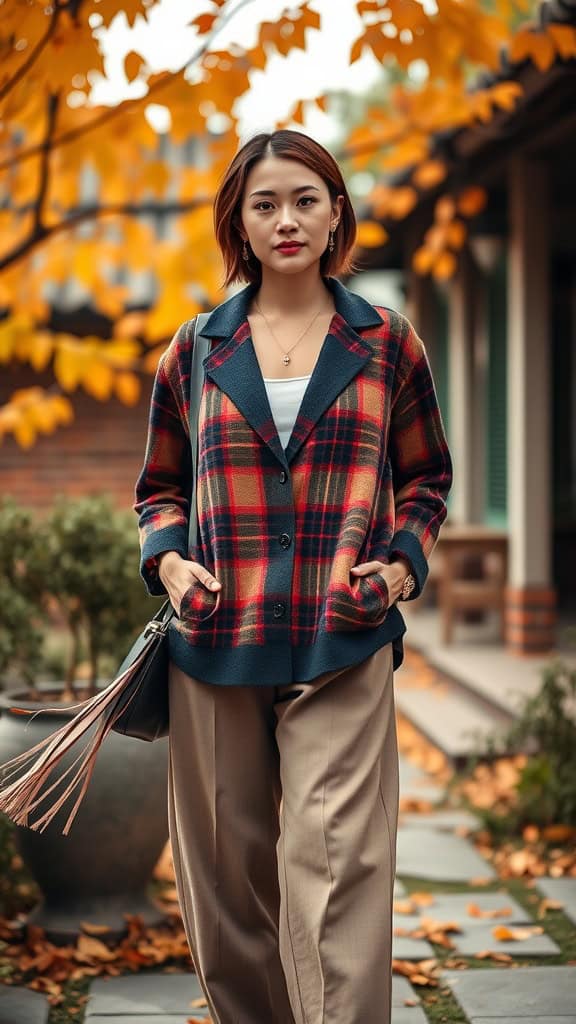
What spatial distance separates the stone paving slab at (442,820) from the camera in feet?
17.5

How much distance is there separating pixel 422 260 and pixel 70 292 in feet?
11.9

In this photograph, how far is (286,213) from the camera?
2.52 metres

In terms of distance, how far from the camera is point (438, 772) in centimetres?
616

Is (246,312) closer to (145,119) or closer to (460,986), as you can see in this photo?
(460,986)

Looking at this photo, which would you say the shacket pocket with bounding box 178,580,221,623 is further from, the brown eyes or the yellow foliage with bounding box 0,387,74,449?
the yellow foliage with bounding box 0,387,74,449

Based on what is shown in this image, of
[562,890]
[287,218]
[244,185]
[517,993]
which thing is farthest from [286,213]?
[562,890]

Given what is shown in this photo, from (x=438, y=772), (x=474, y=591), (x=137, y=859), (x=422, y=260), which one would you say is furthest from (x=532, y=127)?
(x=137, y=859)

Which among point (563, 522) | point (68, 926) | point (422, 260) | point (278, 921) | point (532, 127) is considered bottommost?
point (68, 926)

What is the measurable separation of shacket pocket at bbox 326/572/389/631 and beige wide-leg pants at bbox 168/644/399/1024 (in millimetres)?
86

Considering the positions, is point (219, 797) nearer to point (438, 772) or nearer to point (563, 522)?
point (438, 772)

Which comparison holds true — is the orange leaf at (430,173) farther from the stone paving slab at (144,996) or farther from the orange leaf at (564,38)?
the stone paving slab at (144,996)

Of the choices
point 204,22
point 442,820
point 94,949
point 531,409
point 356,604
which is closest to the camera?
point 356,604

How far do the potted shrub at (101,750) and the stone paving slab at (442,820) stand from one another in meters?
1.58

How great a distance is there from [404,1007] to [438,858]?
1.53 meters
